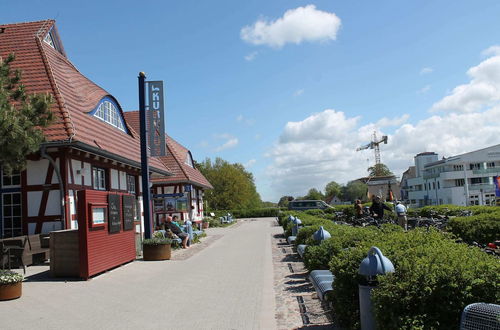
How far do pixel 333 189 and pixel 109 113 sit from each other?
423 feet

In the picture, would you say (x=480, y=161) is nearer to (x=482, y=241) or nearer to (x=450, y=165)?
(x=450, y=165)

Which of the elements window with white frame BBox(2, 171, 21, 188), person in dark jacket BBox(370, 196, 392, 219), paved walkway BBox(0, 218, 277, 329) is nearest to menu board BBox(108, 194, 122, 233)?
paved walkway BBox(0, 218, 277, 329)

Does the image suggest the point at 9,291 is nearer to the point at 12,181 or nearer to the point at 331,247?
the point at 331,247

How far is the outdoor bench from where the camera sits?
6.59 meters

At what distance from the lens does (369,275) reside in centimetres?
495

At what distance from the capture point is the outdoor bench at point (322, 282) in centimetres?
659

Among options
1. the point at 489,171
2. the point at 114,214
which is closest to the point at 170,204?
the point at 114,214

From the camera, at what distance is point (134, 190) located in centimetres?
2212

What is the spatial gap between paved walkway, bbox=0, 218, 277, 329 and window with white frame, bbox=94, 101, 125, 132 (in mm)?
8448

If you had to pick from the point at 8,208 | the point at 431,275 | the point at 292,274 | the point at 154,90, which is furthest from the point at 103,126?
the point at 431,275

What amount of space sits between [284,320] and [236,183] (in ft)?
224

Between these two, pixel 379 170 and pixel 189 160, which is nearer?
pixel 189 160

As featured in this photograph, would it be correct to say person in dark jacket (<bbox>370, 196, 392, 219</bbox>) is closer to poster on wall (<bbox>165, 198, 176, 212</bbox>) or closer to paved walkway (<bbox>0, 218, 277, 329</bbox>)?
paved walkway (<bbox>0, 218, 277, 329</bbox>)

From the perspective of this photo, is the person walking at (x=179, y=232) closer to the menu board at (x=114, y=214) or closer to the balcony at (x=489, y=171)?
the menu board at (x=114, y=214)
